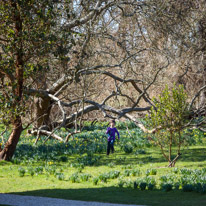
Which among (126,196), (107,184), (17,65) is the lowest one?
(126,196)

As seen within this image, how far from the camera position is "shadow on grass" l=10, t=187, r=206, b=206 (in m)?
8.63

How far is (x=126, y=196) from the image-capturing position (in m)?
9.50

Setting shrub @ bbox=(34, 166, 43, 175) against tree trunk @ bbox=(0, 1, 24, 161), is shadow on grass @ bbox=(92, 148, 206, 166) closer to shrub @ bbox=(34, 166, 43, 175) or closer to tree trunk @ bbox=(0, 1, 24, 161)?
shrub @ bbox=(34, 166, 43, 175)

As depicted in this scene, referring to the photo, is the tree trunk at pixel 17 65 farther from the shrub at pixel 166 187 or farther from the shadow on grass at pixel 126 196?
the shrub at pixel 166 187

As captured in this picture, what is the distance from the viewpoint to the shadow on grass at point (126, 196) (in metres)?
8.63

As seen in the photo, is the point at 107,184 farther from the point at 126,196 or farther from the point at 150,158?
the point at 150,158

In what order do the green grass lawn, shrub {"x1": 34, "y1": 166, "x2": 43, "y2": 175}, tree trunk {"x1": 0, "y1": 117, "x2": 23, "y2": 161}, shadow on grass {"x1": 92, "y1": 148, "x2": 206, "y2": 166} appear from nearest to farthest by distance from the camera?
the green grass lawn, shrub {"x1": 34, "y1": 166, "x2": 43, "y2": 175}, shadow on grass {"x1": 92, "y1": 148, "x2": 206, "y2": 166}, tree trunk {"x1": 0, "y1": 117, "x2": 23, "y2": 161}

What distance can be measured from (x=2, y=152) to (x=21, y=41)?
532cm

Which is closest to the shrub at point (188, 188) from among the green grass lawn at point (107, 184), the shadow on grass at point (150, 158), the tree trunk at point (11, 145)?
the green grass lawn at point (107, 184)

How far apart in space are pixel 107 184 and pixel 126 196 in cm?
175

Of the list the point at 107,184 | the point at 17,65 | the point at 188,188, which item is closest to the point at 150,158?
Answer: the point at 107,184

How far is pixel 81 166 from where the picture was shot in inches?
561

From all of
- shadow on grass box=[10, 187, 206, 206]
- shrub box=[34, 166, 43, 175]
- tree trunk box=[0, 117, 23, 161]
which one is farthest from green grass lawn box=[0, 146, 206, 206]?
tree trunk box=[0, 117, 23, 161]

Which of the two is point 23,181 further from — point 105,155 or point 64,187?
point 105,155
